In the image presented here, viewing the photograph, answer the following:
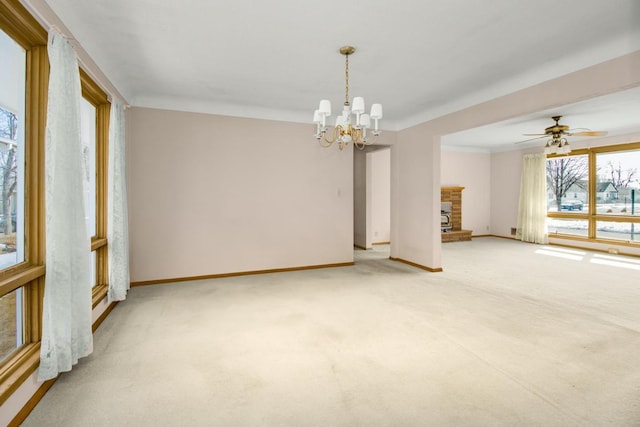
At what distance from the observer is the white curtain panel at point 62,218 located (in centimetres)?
199

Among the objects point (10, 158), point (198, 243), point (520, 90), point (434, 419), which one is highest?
point (520, 90)

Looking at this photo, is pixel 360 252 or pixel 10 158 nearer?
pixel 10 158

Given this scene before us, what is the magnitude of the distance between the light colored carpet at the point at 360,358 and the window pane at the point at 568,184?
3.88 meters

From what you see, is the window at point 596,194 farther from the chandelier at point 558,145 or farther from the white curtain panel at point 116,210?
the white curtain panel at point 116,210

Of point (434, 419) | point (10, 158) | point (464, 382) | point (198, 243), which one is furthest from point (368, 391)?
point (198, 243)

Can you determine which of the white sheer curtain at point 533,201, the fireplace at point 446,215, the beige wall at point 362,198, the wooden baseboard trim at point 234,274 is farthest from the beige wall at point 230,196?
the white sheer curtain at point 533,201

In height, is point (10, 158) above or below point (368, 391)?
above

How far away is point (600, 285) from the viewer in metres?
4.41

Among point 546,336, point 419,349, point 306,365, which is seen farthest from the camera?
point 546,336

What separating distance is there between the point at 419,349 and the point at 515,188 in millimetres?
7986

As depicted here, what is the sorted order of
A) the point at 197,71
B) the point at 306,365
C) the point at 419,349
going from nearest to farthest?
the point at 306,365 < the point at 419,349 < the point at 197,71

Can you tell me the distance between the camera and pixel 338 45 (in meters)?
2.90

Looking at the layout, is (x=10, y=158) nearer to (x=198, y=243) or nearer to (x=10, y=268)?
(x=10, y=268)

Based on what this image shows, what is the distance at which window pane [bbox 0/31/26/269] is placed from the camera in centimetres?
186
